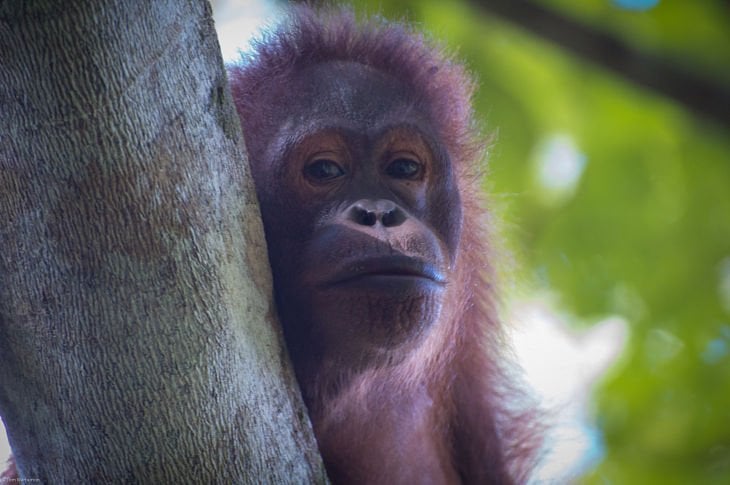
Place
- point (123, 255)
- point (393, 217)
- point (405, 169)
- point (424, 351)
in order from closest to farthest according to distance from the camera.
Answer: point (123, 255) < point (393, 217) < point (405, 169) < point (424, 351)

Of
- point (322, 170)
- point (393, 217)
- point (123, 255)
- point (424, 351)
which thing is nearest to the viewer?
point (123, 255)

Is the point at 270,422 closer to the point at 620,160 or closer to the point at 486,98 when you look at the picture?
the point at 486,98

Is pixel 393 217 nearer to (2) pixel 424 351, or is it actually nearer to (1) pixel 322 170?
(1) pixel 322 170

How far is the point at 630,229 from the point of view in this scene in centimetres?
443

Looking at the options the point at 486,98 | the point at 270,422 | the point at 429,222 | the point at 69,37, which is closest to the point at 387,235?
the point at 429,222

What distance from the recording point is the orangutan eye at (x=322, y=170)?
9.89ft

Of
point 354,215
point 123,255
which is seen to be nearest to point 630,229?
point 354,215

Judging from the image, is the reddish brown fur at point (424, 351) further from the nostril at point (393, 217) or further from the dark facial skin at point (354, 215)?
the nostril at point (393, 217)

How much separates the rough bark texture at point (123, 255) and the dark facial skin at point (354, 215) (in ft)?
2.02

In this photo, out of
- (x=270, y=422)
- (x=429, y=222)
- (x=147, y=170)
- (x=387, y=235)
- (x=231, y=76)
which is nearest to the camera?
(x=147, y=170)

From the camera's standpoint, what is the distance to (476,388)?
163 inches

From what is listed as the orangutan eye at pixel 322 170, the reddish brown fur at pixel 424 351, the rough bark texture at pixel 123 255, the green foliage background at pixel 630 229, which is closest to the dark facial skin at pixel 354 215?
the orangutan eye at pixel 322 170

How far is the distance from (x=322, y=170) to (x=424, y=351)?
76 centimetres

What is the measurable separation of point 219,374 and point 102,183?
18.6 inches
